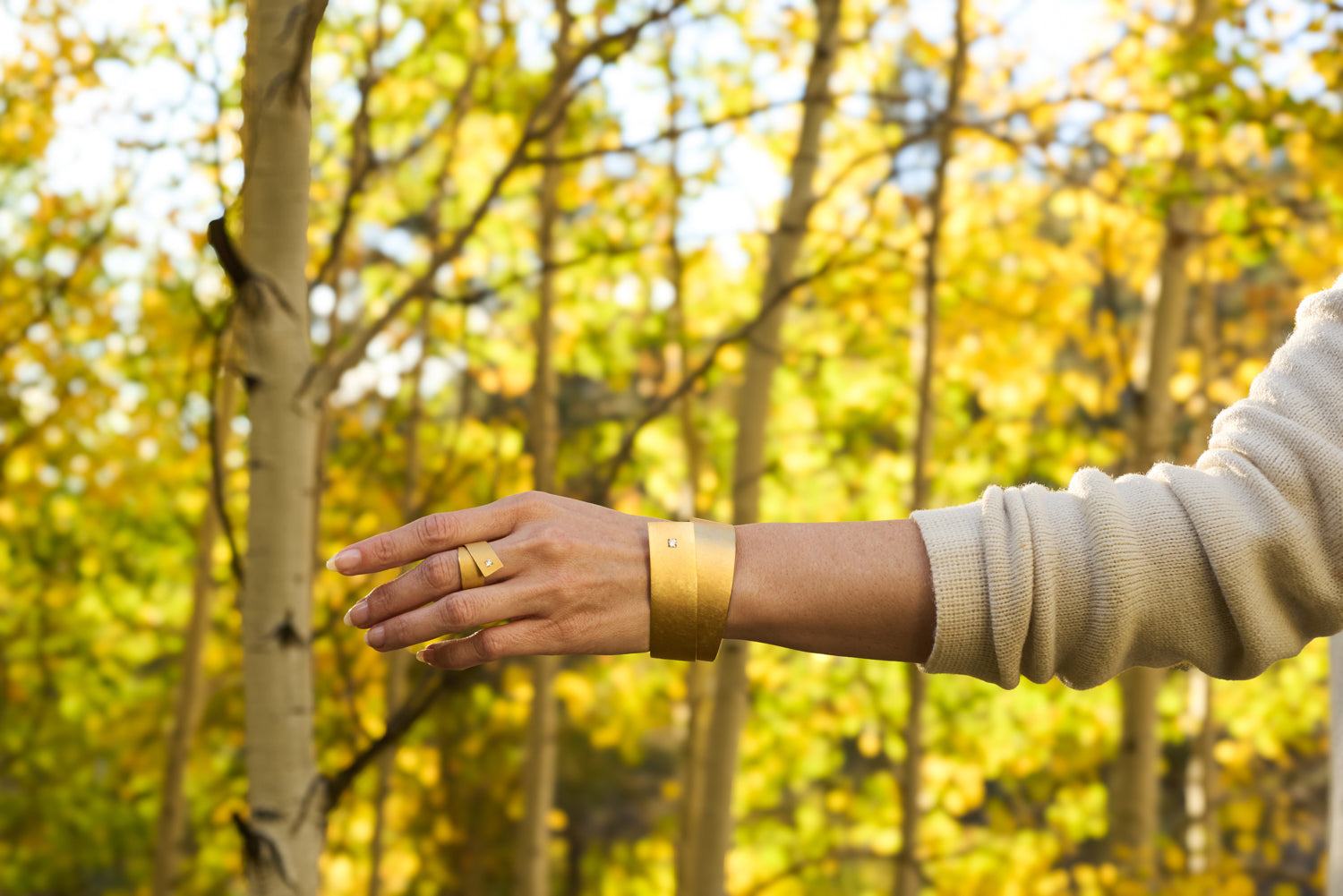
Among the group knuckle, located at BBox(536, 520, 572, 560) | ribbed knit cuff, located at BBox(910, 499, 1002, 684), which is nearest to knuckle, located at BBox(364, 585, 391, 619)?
knuckle, located at BBox(536, 520, 572, 560)

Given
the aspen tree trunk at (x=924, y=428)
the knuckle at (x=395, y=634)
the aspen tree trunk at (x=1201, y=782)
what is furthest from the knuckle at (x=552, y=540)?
the aspen tree trunk at (x=1201, y=782)

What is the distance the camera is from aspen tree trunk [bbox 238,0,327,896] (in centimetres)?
119

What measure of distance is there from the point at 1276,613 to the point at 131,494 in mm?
5102

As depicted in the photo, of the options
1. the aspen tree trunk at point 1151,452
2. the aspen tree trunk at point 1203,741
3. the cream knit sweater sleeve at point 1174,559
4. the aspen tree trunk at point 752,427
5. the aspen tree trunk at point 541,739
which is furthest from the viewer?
the aspen tree trunk at point 1203,741

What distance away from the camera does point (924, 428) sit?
3.58m

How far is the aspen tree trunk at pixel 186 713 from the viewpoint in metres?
3.39

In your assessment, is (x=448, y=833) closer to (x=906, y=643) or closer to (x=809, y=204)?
(x=809, y=204)

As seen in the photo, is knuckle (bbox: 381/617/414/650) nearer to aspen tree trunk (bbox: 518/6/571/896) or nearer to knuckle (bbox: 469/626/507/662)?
knuckle (bbox: 469/626/507/662)

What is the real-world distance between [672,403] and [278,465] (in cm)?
165

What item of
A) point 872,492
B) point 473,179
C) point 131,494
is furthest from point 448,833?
point 473,179

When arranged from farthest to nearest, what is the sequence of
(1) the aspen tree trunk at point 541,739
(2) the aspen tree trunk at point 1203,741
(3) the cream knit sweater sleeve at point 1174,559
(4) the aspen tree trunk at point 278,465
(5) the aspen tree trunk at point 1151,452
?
1. (2) the aspen tree trunk at point 1203,741
2. (5) the aspen tree trunk at point 1151,452
3. (1) the aspen tree trunk at point 541,739
4. (4) the aspen tree trunk at point 278,465
5. (3) the cream knit sweater sleeve at point 1174,559

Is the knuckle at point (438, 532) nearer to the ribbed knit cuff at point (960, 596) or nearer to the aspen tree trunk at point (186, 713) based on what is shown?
the ribbed knit cuff at point (960, 596)

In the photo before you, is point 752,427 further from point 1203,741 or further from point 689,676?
point 1203,741

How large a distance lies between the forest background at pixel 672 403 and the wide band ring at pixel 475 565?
5.23 feet
